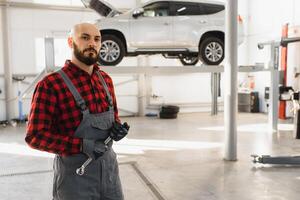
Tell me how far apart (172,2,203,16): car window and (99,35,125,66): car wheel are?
1317 millimetres

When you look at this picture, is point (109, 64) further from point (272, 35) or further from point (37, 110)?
point (272, 35)

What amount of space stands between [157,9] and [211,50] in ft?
4.53

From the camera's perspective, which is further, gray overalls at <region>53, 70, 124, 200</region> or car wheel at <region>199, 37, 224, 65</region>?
car wheel at <region>199, 37, 224, 65</region>

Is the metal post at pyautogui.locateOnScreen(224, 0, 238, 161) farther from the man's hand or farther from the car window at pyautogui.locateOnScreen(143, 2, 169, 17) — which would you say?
the man's hand

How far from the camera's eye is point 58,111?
187 centimetres

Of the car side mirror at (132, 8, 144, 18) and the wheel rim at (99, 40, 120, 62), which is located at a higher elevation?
the car side mirror at (132, 8, 144, 18)

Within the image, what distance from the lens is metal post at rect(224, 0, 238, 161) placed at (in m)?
4.98

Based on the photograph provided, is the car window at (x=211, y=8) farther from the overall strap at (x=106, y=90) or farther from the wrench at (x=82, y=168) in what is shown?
the wrench at (x=82, y=168)

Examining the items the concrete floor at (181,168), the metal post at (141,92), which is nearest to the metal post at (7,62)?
the concrete floor at (181,168)

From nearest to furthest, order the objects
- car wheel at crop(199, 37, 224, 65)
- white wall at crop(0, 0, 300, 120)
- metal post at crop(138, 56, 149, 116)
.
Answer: car wheel at crop(199, 37, 224, 65) → white wall at crop(0, 0, 300, 120) → metal post at crop(138, 56, 149, 116)

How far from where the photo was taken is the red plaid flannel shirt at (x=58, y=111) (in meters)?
1.79

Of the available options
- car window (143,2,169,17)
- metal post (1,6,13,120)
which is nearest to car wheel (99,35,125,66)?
car window (143,2,169,17)

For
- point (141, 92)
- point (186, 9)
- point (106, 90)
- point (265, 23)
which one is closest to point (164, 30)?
point (186, 9)

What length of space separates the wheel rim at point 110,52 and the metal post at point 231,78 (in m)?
2.08
